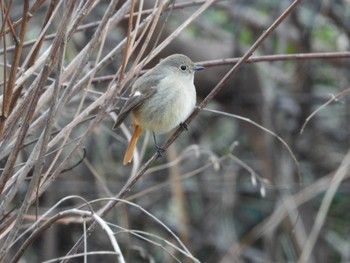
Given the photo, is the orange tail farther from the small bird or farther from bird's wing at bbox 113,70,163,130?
bird's wing at bbox 113,70,163,130

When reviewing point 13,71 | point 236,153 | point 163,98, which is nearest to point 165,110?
point 163,98

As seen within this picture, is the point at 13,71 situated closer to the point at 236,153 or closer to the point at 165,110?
the point at 165,110

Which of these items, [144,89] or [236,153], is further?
[236,153]

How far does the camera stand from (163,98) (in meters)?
3.13

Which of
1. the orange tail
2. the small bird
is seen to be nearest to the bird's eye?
the small bird

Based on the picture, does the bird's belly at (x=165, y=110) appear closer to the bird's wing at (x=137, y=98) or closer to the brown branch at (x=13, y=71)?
the bird's wing at (x=137, y=98)

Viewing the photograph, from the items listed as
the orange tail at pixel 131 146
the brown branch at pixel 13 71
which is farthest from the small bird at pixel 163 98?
the brown branch at pixel 13 71

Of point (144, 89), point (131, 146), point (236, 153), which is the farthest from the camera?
point (236, 153)

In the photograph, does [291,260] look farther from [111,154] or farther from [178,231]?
[111,154]

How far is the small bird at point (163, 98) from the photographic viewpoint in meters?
3.03

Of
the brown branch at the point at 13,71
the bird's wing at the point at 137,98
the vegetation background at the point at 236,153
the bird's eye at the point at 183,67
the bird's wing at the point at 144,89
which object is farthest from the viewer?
the vegetation background at the point at 236,153

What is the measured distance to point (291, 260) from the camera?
534cm

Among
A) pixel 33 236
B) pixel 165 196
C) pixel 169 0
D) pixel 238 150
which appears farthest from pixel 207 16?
pixel 33 236

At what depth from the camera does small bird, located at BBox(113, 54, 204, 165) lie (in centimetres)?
303
